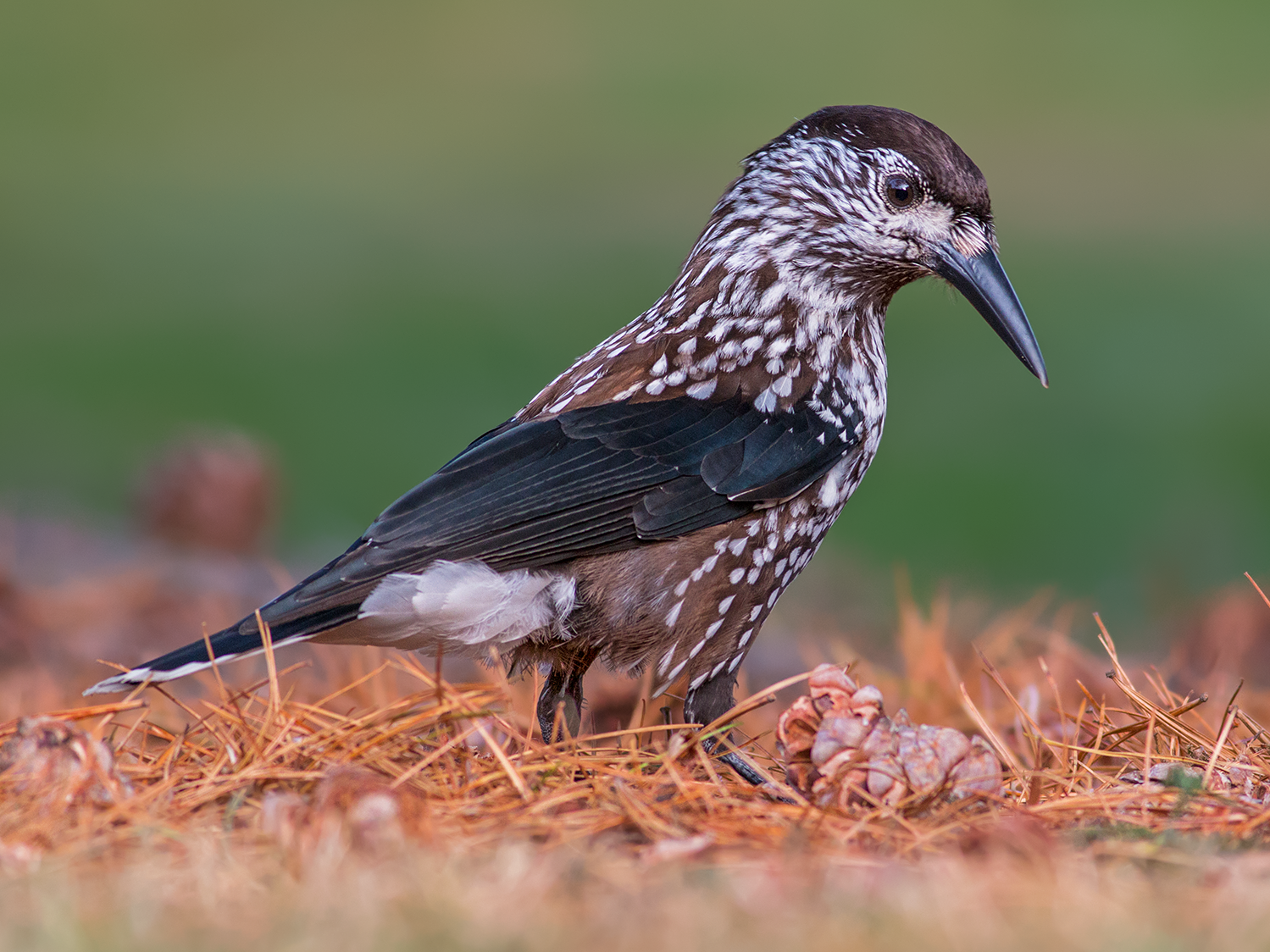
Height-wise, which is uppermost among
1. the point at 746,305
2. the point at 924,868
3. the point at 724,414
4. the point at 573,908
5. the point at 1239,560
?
the point at 746,305

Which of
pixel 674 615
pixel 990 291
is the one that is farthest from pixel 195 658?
pixel 990 291

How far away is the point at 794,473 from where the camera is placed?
3254 millimetres

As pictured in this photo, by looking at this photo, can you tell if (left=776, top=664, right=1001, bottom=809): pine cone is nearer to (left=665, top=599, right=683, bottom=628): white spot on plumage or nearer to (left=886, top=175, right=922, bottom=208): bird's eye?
(left=665, top=599, right=683, bottom=628): white spot on plumage

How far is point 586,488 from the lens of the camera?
124 inches

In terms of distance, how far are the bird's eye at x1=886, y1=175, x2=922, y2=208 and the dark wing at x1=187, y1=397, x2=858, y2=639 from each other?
60 cm

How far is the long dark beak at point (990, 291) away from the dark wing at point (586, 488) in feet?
1.60

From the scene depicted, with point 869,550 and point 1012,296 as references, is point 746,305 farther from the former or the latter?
point 869,550

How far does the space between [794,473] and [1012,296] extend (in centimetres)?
80

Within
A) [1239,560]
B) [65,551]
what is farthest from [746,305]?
[1239,560]

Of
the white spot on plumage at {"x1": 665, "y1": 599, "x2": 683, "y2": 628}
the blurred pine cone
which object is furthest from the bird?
the blurred pine cone

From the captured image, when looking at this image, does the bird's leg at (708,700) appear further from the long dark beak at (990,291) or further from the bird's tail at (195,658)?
the long dark beak at (990,291)

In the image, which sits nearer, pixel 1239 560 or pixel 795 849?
pixel 795 849

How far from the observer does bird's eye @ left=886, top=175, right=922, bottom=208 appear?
3531 millimetres

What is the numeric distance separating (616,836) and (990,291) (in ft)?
6.08
